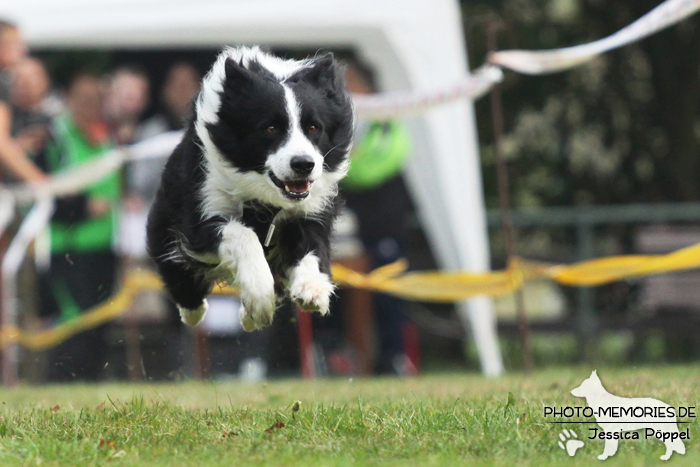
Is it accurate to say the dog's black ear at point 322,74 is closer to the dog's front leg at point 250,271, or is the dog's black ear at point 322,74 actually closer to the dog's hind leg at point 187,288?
the dog's front leg at point 250,271

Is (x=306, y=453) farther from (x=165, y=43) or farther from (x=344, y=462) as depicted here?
(x=165, y=43)

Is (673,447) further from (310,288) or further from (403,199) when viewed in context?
(403,199)

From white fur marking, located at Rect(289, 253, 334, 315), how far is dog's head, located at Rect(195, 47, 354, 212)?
12.2 inches

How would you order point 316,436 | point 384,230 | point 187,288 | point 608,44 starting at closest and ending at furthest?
point 316,436, point 187,288, point 608,44, point 384,230

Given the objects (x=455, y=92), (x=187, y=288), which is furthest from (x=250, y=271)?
(x=455, y=92)

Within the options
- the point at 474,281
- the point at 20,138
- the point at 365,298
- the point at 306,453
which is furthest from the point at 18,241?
the point at 306,453

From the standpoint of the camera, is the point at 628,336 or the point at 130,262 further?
the point at 628,336

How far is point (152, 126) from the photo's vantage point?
9570mm

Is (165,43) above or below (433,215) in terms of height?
above

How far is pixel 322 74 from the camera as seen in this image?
4.68 metres

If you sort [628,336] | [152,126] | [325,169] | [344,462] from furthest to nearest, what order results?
[628,336], [152,126], [325,169], [344,462]

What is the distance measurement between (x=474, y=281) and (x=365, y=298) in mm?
2158

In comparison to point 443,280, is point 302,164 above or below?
above

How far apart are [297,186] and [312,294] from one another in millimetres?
493
